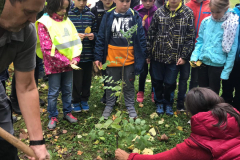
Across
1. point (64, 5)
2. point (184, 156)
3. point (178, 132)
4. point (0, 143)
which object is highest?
point (64, 5)

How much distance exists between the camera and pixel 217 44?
3277 mm

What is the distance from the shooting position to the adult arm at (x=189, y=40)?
347 centimetres

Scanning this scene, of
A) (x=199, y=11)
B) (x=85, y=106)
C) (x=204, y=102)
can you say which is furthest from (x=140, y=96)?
(x=204, y=102)

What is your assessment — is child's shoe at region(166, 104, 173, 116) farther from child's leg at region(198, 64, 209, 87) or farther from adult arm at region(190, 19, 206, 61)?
adult arm at region(190, 19, 206, 61)

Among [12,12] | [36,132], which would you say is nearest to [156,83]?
[36,132]

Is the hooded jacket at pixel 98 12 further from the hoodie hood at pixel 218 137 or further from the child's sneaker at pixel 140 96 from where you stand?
the hoodie hood at pixel 218 137

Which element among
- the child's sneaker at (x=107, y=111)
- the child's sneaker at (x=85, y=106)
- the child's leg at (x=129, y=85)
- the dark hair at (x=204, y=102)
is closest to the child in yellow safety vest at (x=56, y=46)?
the child's sneaker at (x=85, y=106)

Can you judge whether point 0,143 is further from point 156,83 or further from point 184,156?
point 156,83

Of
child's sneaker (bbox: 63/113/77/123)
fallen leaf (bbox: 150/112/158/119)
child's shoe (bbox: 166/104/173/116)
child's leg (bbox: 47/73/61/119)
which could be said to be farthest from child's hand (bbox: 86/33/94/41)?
child's shoe (bbox: 166/104/173/116)

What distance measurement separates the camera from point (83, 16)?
3.54 m

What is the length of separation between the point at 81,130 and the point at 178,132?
4.55ft

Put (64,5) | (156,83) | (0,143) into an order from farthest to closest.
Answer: (156,83)
(64,5)
(0,143)

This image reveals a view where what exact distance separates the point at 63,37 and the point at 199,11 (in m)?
2.19

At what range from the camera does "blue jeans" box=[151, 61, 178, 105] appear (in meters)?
3.66
